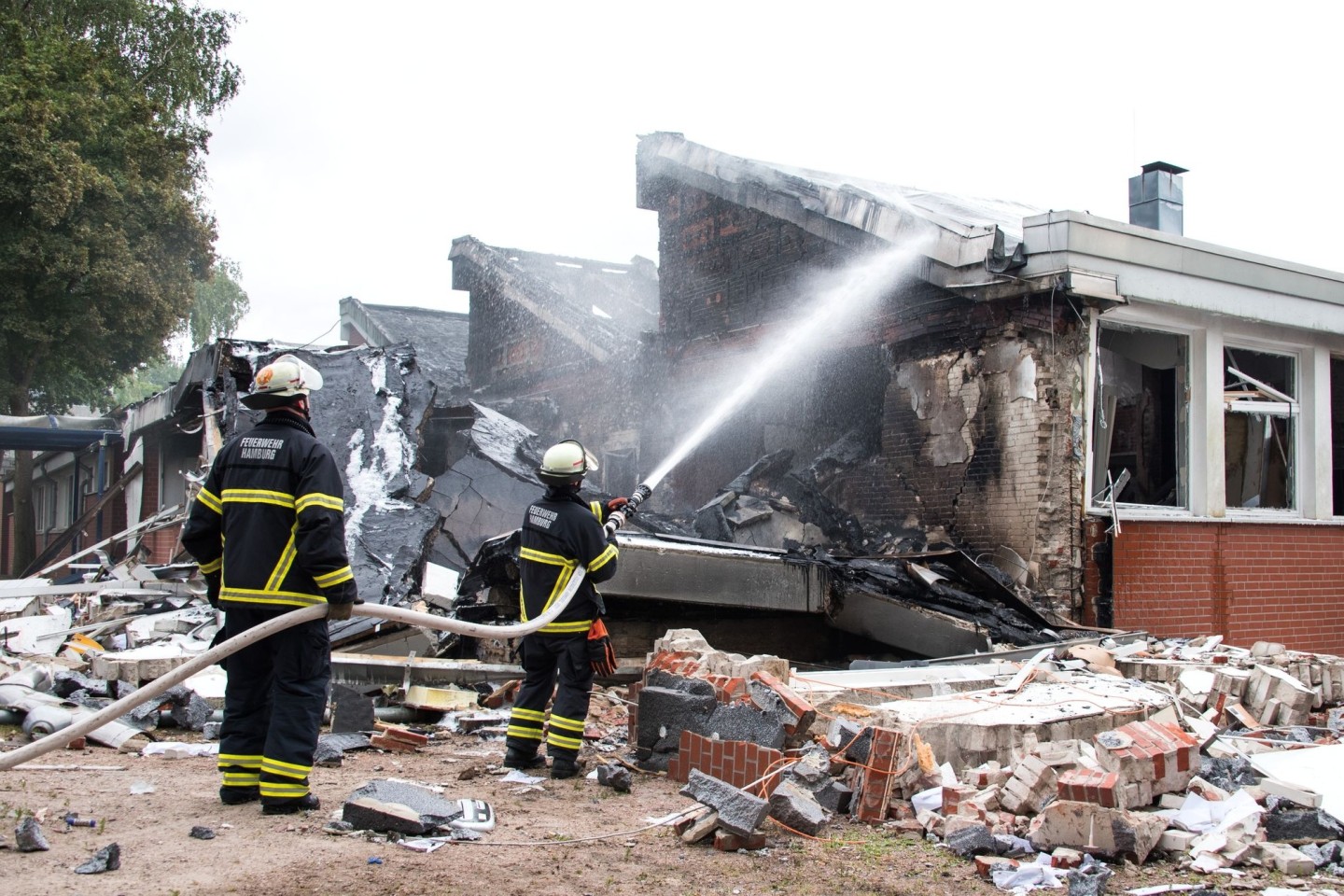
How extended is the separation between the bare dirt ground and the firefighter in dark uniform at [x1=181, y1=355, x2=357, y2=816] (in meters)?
0.18

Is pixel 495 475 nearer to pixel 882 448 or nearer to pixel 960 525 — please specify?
pixel 882 448

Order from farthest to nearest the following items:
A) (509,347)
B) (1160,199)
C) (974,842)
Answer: (509,347) → (1160,199) → (974,842)

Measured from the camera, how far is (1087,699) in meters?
6.16

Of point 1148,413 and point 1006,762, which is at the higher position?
point 1148,413

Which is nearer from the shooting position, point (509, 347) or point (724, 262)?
point (724, 262)

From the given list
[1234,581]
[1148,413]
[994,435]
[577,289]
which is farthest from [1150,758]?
[577,289]

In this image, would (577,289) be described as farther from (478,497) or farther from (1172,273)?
(1172,273)

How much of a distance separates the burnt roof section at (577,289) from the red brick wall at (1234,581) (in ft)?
22.8

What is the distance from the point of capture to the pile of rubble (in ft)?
13.8

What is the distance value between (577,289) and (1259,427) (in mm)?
12025

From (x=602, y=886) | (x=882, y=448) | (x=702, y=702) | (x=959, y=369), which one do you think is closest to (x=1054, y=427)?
(x=959, y=369)

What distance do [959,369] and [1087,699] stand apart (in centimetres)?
414

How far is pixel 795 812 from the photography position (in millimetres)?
4375

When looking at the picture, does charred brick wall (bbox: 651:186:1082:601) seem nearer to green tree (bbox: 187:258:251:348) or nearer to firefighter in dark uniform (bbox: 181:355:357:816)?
firefighter in dark uniform (bbox: 181:355:357:816)
